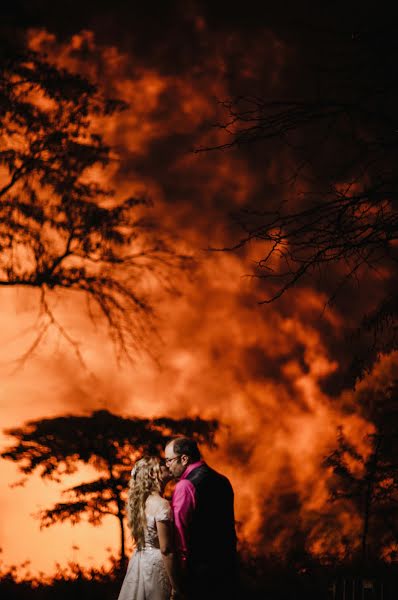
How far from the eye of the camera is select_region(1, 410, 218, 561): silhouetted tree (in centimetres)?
554

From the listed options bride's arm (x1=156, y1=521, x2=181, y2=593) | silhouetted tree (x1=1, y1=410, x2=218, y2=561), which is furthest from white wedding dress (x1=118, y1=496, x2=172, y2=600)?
silhouetted tree (x1=1, y1=410, x2=218, y2=561)

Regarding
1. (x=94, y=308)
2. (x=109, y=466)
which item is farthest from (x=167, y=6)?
(x=109, y=466)

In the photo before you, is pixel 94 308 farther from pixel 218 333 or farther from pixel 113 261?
pixel 218 333

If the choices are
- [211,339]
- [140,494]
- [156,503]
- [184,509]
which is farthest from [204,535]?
[211,339]

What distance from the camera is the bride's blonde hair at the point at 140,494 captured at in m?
3.38

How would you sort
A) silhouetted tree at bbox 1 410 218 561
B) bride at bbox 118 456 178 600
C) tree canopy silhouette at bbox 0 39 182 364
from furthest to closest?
tree canopy silhouette at bbox 0 39 182 364 < silhouetted tree at bbox 1 410 218 561 < bride at bbox 118 456 178 600

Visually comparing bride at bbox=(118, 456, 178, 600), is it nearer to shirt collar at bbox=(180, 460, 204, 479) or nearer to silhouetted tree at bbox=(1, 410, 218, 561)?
shirt collar at bbox=(180, 460, 204, 479)

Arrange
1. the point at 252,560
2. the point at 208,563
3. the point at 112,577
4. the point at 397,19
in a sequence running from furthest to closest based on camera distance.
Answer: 1. the point at 252,560
2. the point at 112,577
3. the point at 397,19
4. the point at 208,563

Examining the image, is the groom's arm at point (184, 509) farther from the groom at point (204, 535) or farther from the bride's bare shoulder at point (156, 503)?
the bride's bare shoulder at point (156, 503)

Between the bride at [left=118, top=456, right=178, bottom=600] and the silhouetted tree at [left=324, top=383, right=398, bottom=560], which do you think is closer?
the bride at [left=118, top=456, right=178, bottom=600]

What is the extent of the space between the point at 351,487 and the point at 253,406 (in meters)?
1.35

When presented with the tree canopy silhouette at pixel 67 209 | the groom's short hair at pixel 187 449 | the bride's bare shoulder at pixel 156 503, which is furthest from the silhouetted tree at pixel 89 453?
the groom's short hair at pixel 187 449

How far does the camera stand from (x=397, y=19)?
3.49 metres

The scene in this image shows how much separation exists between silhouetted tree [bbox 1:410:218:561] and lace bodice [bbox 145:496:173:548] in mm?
2301
